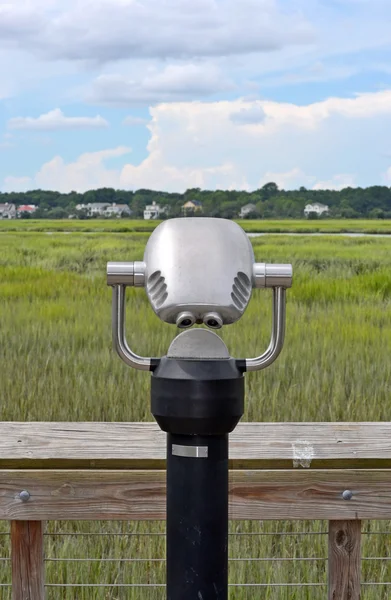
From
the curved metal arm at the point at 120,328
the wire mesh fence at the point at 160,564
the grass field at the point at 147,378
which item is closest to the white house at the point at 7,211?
the grass field at the point at 147,378

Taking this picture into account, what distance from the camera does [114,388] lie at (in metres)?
4.57

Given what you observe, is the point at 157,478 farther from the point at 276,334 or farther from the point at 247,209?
the point at 247,209

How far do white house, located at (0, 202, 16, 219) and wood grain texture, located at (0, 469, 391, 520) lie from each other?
51405 mm

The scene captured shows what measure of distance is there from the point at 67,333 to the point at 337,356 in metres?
2.04

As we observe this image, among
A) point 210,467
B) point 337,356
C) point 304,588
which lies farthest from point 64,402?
point 210,467

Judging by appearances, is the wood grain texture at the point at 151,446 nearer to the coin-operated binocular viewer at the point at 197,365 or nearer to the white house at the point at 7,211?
the coin-operated binocular viewer at the point at 197,365

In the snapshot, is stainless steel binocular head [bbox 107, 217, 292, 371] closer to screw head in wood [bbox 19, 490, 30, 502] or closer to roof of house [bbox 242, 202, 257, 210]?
screw head in wood [bbox 19, 490, 30, 502]

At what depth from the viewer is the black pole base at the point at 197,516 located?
1261 millimetres

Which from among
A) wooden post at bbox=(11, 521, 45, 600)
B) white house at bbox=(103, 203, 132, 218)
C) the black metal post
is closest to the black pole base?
the black metal post

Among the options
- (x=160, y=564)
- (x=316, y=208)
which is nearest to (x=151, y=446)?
(x=160, y=564)

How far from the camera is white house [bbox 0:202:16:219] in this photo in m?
52.2

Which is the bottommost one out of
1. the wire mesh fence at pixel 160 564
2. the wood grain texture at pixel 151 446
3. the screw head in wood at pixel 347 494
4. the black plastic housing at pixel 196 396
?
the wire mesh fence at pixel 160 564

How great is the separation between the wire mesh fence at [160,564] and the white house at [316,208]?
54.8 meters

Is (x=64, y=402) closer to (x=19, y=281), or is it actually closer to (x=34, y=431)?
(x=34, y=431)
